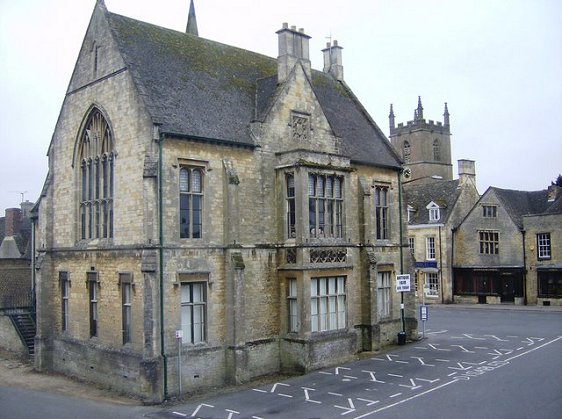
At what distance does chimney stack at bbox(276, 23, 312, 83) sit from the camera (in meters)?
28.8

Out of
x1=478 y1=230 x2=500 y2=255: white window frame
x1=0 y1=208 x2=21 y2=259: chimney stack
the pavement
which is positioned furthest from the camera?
x1=478 y1=230 x2=500 y2=255: white window frame

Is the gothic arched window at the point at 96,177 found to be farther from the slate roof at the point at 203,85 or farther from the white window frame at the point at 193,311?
the white window frame at the point at 193,311

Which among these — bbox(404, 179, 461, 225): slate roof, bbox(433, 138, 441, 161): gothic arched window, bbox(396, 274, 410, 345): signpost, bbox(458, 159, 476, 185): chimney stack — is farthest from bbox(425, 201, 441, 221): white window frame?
bbox(433, 138, 441, 161): gothic arched window

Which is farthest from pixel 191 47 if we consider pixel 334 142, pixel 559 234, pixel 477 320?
pixel 559 234

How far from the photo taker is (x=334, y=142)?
30031mm

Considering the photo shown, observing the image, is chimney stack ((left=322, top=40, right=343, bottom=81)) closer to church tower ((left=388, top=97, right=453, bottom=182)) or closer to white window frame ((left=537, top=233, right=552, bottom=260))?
white window frame ((left=537, top=233, right=552, bottom=260))

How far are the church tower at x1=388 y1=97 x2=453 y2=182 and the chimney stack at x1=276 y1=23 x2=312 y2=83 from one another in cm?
5361

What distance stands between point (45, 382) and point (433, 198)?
41.5 metres

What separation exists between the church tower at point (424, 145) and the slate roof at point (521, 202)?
78.4ft

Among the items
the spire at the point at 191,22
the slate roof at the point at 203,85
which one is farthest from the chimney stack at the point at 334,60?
the spire at the point at 191,22

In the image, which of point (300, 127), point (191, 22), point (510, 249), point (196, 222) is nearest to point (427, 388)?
point (196, 222)

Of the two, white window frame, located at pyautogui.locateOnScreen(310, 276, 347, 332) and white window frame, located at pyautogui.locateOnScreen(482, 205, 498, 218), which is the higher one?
white window frame, located at pyautogui.locateOnScreen(482, 205, 498, 218)

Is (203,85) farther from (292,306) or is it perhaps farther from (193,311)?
(292,306)

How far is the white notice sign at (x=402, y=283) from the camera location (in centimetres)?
3147
